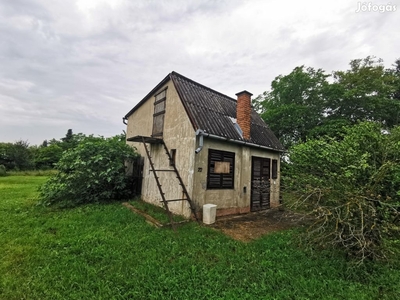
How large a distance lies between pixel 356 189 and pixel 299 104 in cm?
1459

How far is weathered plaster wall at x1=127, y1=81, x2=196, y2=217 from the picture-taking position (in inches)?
262

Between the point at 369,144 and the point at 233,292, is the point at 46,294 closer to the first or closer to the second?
the point at 233,292

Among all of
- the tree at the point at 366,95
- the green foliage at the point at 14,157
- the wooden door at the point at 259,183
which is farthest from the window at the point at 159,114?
the green foliage at the point at 14,157

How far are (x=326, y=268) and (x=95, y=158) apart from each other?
361 inches

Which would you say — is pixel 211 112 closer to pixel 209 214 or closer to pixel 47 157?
pixel 209 214

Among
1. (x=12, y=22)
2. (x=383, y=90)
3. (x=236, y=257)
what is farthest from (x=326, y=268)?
(x=383, y=90)

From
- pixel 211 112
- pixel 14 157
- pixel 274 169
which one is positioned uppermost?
pixel 211 112

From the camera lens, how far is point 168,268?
11.1 ft

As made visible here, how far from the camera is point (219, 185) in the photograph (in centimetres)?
705

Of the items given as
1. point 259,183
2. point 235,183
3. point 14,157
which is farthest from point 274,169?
point 14,157

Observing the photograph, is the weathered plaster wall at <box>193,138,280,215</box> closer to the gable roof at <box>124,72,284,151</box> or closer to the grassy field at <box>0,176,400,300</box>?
the gable roof at <box>124,72,284,151</box>

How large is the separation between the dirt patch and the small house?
16.7 inches

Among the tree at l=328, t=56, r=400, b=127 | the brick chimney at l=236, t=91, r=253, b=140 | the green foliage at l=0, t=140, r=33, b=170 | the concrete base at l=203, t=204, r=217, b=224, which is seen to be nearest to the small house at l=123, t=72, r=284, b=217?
the brick chimney at l=236, t=91, r=253, b=140

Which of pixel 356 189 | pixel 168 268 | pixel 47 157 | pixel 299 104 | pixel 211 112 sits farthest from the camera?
pixel 47 157
